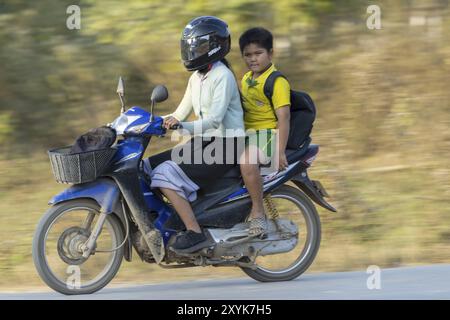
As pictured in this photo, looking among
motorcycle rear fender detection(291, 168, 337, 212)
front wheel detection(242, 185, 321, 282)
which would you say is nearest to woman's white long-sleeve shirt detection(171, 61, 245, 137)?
motorcycle rear fender detection(291, 168, 337, 212)

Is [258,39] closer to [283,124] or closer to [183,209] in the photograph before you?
[283,124]

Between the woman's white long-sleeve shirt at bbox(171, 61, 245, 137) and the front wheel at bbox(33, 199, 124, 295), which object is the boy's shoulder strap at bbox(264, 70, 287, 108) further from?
the front wheel at bbox(33, 199, 124, 295)

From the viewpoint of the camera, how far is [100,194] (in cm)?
639

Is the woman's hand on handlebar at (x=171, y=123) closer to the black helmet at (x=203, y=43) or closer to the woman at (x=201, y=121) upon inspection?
the woman at (x=201, y=121)

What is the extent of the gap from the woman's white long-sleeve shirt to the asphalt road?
116cm

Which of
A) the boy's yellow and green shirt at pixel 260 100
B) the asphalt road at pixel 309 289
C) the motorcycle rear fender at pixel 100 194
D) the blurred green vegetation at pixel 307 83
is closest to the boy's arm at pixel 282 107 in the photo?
the boy's yellow and green shirt at pixel 260 100

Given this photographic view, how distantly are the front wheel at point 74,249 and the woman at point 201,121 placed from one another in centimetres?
46

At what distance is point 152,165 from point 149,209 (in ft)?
1.17

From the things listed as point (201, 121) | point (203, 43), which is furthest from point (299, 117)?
point (203, 43)

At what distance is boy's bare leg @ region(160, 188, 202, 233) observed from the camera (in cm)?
654

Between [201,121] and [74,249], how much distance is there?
1265 mm

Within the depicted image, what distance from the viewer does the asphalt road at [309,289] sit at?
6289 mm

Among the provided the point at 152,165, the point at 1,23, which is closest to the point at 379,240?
the point at 152,165

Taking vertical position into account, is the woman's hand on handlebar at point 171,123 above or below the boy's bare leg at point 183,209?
above
